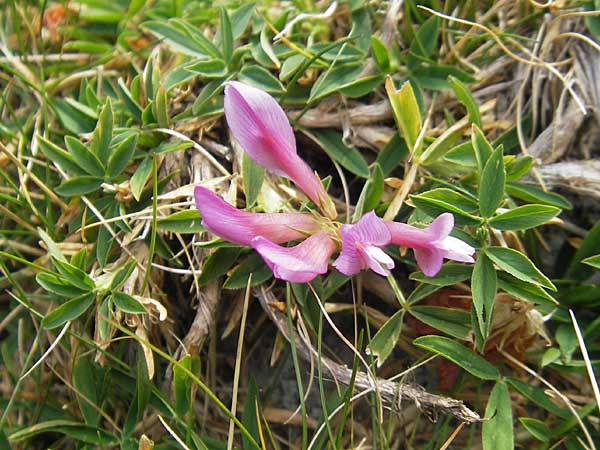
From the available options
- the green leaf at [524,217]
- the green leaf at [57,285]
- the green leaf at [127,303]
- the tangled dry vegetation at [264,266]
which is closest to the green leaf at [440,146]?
the tangled dry vegetation at [264,266]

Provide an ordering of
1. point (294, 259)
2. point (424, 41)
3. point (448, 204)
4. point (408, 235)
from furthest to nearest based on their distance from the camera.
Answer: point (424, 41) < point (448, 204) < point (408, 235) < point (294, 259)

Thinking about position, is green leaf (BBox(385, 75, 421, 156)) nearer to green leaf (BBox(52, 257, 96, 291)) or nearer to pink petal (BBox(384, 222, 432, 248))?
pink petal (BBox(384, 222, 432, 248))

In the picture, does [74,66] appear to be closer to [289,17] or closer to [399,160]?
[289,17]

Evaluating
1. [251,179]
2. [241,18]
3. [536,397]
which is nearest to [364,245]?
[251,179]

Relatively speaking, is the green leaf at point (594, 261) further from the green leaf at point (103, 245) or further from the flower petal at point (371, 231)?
the green leaf at point (103, 245)

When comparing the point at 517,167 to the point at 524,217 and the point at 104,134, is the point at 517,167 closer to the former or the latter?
the point at 524,217

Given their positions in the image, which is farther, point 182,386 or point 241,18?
point 241,18

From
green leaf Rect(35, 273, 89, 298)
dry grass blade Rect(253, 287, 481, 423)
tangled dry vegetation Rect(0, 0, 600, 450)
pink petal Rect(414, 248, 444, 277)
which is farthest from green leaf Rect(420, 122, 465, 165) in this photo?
green leaf Rect(35, 273, 89, 298)

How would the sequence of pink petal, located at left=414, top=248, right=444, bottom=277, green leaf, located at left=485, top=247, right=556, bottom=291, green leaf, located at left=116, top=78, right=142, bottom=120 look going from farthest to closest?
1. green leaf, located at left=116, top=78, right=142, bottom=120
2. green leaf, located at left=485, top=247, right=556, bottom=291
3. pink petal, located at left=414, top=248, right=444, bottom=277
